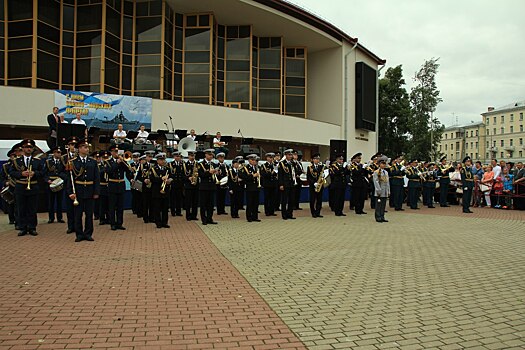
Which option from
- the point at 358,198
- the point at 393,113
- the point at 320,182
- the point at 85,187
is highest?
the point at 393,113

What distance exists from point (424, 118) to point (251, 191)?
41.5 metres

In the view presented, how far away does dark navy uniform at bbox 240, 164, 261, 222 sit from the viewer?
13.3 m

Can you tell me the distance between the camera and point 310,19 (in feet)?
101

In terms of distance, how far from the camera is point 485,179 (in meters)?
19.0

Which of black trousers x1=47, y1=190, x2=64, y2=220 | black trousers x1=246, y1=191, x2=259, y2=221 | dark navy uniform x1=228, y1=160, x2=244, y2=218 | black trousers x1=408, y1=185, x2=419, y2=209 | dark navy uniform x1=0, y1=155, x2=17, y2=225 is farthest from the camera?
black trousers x1=408, y1=185, x2=419, y2=209

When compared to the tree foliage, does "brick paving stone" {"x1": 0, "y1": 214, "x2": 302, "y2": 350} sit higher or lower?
lower

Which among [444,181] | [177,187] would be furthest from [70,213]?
[444,181]

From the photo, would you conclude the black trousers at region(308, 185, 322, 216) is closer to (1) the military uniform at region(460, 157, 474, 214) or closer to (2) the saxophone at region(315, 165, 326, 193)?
(2) the saxophone at region(315, 165, 326, 193)

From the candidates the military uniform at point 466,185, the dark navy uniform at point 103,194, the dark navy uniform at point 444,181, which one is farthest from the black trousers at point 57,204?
the dark navy uniform at point 444,181

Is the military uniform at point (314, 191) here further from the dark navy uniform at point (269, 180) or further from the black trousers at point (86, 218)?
the black trousers at point (86, 218)

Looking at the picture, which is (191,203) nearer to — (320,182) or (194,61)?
(320,182)

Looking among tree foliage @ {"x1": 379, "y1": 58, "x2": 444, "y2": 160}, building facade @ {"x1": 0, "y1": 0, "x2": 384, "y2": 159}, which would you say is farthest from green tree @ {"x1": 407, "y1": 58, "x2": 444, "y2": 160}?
building facade @ {"x1": 0, "y1": 0, "x2": 384, "y2": 159}

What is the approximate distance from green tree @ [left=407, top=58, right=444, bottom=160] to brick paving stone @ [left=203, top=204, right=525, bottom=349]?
126 ft

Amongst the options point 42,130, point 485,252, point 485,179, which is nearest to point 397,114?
point 485,179
